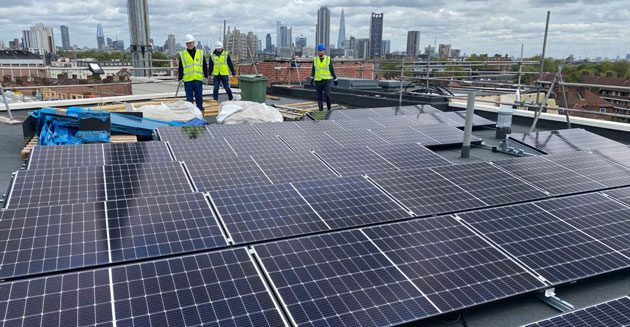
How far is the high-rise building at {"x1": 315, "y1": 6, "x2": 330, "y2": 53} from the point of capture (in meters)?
41.0

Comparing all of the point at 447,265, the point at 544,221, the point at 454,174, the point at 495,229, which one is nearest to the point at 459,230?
the point at 495,229

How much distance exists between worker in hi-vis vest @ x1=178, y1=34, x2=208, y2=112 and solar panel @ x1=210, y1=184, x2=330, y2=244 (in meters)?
9.16

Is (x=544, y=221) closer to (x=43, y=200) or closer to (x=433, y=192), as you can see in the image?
(x=433, y=192)

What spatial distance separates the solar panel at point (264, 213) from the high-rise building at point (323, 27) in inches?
1378

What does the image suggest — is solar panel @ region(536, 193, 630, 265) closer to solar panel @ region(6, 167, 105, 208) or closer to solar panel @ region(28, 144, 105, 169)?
solar panel @ region(6, 167, 105, 208)

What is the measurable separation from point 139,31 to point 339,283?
1193 inches

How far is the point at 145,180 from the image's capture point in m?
6.18

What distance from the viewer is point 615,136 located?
12.5m

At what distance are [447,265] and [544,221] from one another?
1.94 meters

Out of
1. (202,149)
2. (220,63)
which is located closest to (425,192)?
(202,149)

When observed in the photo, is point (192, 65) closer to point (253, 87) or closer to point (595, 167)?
point (253, 87)

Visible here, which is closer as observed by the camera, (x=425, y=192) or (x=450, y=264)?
(x=450, y=264)

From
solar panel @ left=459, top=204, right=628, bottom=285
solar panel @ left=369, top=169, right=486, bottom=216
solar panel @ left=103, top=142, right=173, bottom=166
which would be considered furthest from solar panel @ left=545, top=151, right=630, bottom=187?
solar panel @ left=103, top=142, right=173, bottom=166

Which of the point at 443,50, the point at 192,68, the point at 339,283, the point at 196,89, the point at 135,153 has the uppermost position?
the point at 443,50
